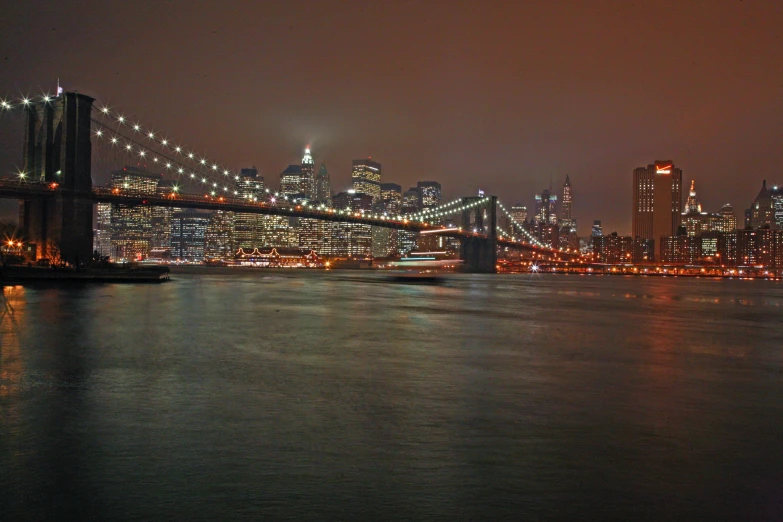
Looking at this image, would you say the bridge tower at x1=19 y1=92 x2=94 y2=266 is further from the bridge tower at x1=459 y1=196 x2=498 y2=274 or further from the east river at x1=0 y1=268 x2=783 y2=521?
the bridge tower at x1=459 y1=196 x2=498 y2=274

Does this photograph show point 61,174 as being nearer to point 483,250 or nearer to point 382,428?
point 382,428

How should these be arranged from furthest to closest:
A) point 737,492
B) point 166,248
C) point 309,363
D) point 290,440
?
point 166,248 < point 309,363 < point 290,440 < point 737,492

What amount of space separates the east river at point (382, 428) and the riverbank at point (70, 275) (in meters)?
25.9

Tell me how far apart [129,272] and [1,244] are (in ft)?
36.8

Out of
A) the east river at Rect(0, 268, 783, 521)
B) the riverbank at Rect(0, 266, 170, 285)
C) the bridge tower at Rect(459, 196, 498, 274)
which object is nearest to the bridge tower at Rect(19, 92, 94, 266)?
the riverbank at Rect(0, 266, 170, 285)

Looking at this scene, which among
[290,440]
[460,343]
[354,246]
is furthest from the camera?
→ [354,246]

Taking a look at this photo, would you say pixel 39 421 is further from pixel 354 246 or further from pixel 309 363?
pixel 354 246

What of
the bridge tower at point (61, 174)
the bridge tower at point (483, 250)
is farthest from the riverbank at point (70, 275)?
the bridge tower at point (483, 250)

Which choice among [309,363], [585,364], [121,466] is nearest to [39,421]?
[121,466]

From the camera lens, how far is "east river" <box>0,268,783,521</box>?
4520 millimetres

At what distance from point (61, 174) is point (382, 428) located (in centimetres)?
4384

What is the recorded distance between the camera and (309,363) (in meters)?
11.0

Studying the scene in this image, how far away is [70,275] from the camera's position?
38.7m

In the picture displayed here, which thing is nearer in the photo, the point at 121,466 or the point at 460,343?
the point at 121,466
